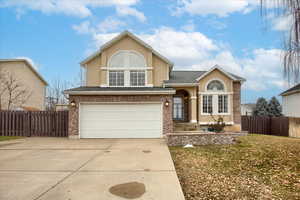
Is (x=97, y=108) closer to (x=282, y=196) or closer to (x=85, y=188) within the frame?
(x=85, y=188)

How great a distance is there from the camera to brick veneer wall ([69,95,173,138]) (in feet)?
39.0

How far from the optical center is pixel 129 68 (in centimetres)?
1380

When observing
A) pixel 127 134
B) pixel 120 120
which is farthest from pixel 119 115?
pixel 127 134

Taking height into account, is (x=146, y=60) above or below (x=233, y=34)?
below

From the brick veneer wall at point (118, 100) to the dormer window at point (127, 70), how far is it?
195 centimetres

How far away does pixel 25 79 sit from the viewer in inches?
854

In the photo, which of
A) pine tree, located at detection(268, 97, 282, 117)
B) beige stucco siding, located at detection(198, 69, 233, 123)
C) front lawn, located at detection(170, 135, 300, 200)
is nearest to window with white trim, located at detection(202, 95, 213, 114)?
beige stucco siding, located at detection(198, 69, 233, 123)

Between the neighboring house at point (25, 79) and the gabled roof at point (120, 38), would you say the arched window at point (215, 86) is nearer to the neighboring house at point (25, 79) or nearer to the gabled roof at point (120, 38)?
the gabled roof at point (120, 38)

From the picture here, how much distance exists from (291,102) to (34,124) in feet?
85.8

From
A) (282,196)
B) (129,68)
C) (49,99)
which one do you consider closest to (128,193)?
(282,196)

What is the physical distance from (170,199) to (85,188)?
1.91 metres

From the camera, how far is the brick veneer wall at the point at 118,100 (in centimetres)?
1189

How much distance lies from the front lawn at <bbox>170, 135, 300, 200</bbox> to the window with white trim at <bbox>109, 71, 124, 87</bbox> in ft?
24.7

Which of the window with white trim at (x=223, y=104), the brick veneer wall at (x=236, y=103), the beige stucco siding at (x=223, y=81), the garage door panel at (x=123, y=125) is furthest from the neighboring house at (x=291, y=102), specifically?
the garage door panel at (x=123, y=125)
